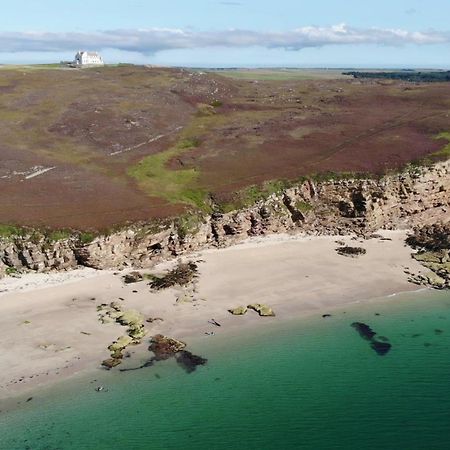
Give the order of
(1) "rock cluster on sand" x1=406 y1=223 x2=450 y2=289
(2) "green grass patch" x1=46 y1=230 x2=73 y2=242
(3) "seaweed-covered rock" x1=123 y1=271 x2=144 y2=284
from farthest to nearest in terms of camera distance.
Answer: (1) "rock cluster on sand" x1=406 y1=223 x2=450 y2=289, (2) "green grass patch" x1=46 y1=230 x2=73 y2=242, (3) "seaweed-covered rock" x1=123 y1=271 x2=144 y2=284

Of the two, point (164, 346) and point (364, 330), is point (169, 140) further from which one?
point (364, 330)

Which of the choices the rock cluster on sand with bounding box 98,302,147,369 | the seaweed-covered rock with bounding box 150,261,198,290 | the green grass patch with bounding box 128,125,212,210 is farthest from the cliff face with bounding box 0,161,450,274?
the rock cluster on sand with bounding box 98,302,147,369

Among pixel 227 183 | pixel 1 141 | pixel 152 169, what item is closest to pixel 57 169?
pixel 152 169

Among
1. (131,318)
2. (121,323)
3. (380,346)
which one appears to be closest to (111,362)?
(121,323)

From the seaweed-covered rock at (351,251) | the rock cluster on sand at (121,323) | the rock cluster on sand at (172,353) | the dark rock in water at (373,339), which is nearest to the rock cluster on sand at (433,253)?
the seaweed-covered rock at (351,251)

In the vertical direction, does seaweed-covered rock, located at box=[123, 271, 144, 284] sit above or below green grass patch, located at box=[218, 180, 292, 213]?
below

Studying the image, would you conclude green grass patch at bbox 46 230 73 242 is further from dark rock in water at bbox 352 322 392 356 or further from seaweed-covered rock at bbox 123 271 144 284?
dark rock in water at bbox 352 322 392 356

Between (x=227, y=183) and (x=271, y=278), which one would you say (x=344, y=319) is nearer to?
(x=271, y=278)
